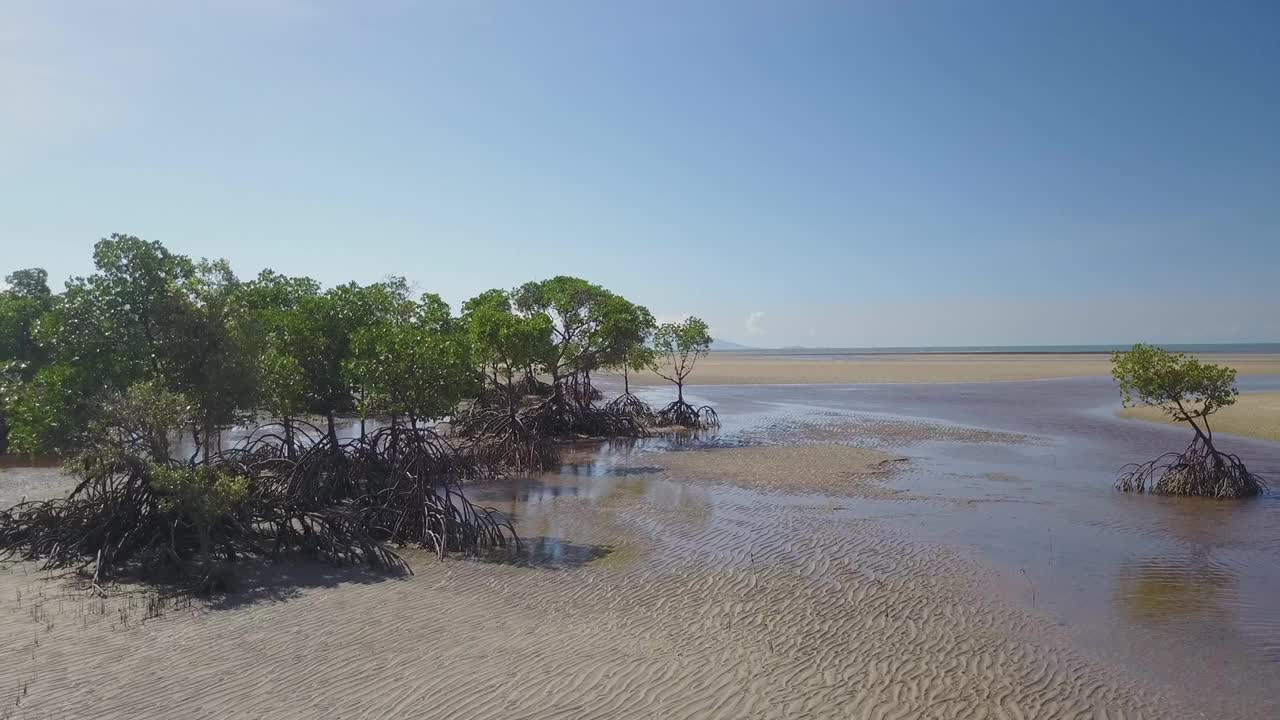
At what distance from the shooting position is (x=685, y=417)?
29328mm

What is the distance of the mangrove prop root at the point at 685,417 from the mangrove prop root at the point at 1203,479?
49.7 feet

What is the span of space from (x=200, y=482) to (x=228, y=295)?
3.84 meters

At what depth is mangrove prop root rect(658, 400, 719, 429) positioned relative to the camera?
95.5ft

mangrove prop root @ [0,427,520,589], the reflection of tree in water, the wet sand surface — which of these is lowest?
the reflection of tree in water

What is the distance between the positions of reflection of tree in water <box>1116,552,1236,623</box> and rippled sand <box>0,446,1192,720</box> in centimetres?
184

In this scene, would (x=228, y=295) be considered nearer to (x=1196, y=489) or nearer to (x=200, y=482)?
(x=200, y=482)

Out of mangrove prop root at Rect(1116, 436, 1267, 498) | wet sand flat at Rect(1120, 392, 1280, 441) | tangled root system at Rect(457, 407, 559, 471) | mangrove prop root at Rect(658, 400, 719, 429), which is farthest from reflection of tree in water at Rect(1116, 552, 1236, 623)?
mangrove prop root at Rect(658, 400, 719, 429)

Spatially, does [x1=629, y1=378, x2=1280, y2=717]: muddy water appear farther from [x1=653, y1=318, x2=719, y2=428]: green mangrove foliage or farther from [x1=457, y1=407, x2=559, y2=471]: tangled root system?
[x1=457, y1=407, x2=559, y2=471]: tangled root system

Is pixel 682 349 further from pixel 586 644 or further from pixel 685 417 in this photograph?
pixel 586 644

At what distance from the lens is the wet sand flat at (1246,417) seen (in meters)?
26.4

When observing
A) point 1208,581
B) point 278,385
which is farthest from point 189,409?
point 1208,581

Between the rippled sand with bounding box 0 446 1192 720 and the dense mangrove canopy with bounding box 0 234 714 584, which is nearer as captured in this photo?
the rippled sand with bounding box 0 446 1192 720

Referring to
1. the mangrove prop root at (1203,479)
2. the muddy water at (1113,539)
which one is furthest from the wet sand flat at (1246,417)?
the mangrove prop root at (1203,479)

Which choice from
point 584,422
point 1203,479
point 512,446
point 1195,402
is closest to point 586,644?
point 512,446
